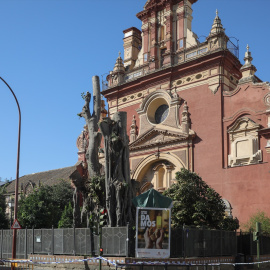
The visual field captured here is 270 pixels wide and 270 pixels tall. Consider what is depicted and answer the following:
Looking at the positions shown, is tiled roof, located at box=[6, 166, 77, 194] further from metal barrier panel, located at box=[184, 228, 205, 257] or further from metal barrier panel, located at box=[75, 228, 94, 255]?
metal barrier panel, located at box=[184, 228, 205, 257]

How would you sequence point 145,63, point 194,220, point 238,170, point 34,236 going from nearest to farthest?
point 34,236, point 194,220, point 238,170, point 145,63

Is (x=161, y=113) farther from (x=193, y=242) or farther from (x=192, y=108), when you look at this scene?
(x=193, y=242)

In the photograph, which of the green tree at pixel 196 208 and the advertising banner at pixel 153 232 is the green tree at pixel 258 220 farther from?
the advertising banner at pixel 153 232

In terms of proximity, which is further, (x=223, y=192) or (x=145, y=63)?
(x=145, y=63)

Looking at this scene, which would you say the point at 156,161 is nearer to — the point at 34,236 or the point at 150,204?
the point at 34,236

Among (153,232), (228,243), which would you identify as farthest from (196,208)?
(153,232)

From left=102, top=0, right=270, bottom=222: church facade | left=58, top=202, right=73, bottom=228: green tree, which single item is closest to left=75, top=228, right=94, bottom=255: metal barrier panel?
left=58, top=202, right=73, bottom=228: green tree

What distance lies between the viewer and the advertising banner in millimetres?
15148

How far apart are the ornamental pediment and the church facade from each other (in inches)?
3.1

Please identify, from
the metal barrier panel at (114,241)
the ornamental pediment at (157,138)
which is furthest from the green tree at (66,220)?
the metal barrier panel at (114,241)

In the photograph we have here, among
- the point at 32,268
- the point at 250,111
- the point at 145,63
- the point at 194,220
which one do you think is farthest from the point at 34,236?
the point at 145,63

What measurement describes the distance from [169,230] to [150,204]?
1224 mm

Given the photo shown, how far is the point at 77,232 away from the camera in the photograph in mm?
17750

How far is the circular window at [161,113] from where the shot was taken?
109 ft
